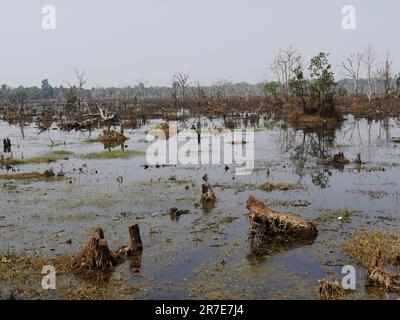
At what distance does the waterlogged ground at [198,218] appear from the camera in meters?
11.9

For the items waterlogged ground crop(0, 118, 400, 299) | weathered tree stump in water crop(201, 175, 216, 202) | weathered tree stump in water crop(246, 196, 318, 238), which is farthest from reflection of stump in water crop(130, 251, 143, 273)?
weathered tree stump in water crop(201, 175, 216, 202)

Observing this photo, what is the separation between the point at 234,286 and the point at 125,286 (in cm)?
272

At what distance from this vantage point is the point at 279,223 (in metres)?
15.5

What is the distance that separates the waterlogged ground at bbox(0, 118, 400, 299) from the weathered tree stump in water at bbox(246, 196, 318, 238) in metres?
0.57

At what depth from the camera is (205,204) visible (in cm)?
1950

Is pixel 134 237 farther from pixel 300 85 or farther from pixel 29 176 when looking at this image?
pixel 300 85

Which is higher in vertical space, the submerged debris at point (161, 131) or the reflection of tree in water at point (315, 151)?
the submerged debris at point (161, 131)

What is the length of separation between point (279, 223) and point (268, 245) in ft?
3.83

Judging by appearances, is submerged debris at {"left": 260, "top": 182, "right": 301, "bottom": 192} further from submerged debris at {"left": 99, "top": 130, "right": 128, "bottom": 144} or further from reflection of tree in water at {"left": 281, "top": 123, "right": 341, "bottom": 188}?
submerged debris at {"left": 99, "top": 130, "right": 128, "bottom": 144}

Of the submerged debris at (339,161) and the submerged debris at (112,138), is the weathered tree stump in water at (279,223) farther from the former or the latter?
the submerged debris at (112,138)

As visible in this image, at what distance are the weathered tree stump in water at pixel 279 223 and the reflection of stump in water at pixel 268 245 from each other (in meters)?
0.27

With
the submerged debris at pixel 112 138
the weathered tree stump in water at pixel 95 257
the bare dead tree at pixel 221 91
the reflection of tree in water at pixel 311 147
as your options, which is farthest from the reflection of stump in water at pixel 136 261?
the bare dead tree at pixel 221 91
